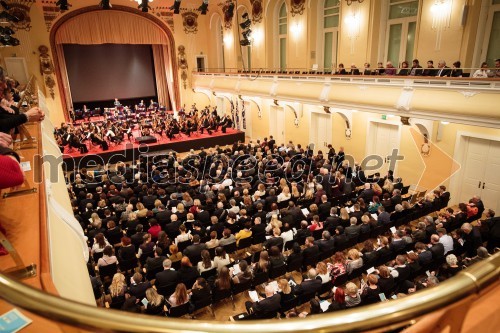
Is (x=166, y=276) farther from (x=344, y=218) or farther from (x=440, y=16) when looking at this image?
(x=440, y=16)

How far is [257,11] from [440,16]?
12.4 m

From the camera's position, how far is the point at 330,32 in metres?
17.5

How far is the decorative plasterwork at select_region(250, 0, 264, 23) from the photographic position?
68.2 feet

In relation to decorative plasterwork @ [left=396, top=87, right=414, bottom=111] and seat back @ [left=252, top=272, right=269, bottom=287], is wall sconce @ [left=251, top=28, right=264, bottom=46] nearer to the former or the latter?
decorative plasterwork @ [left=396, top=87, right=414, bottom=111]

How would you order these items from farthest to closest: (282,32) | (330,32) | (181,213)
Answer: (282,32) → (330,32) → (181,213)

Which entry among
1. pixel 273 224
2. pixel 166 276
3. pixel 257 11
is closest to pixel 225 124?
pixel 257 11

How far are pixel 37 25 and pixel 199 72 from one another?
37.6 feet

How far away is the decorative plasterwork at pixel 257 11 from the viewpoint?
68.2ft

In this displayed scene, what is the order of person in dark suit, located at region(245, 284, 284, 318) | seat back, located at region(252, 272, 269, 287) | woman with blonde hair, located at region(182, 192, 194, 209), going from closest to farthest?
person in dark suit, located at region(245, 284, 284, 318) → seat back, located at region(252, 272, 269, 287) → woman with blonde hair, located at region(182, 192, 194, 209)

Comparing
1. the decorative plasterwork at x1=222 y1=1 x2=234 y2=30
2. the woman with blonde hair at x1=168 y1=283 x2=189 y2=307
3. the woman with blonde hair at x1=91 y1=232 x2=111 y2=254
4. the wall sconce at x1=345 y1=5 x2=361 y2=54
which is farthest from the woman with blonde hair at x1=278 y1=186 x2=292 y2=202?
the decorative plasterwork at x1=222 y1=1 x2=234 y2=30

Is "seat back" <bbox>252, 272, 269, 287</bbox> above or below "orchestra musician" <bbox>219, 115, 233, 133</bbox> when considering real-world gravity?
below

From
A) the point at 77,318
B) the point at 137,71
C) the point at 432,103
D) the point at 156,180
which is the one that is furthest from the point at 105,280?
the point at 137,71

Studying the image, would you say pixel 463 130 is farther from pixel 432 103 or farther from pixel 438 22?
pixel 438 22

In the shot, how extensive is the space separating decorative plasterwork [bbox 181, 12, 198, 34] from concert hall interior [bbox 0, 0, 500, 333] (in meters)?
1.13
